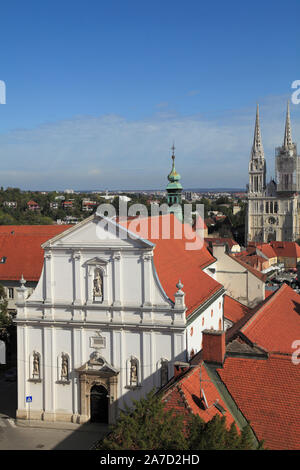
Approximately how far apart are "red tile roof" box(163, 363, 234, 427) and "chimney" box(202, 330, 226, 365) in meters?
0.68

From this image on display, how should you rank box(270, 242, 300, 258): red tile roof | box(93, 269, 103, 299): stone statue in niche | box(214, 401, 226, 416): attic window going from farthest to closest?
box(270, 242, 300, 258): red tile roof < box(93, 269, 103, 299): stone statue in niche < box(214, 401, 226, 416): attic window

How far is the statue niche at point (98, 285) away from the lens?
85.5 ft

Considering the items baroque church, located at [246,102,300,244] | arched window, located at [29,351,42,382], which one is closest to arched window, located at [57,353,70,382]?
arched window, located at [29,351,42,382]

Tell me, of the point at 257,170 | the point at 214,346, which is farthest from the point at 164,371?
the point at 257,170

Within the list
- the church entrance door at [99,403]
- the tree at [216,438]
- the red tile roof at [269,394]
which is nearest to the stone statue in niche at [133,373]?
the church entrance door at [99,403]

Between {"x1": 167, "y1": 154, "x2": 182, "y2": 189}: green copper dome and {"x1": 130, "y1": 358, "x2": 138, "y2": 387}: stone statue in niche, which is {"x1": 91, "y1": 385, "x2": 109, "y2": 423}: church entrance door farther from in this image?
{"x1": 167, "y1": 154, "x2": 182, "y2": 189}: green copper dome

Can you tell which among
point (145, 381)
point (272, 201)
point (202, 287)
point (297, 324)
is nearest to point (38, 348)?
point (145, 381)

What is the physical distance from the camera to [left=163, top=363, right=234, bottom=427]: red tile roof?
58.0 ft

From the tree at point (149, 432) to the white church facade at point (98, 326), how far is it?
9587mm

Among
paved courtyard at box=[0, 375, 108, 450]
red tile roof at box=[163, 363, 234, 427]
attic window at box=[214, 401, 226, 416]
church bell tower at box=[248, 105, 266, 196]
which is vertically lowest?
paved courtyard at box=[0, 375, 108, 450]

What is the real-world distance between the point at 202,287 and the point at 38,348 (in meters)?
10.1

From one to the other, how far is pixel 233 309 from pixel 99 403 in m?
13.6

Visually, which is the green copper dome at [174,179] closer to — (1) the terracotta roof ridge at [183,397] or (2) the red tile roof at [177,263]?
(2) the red tile roof at [177,263]

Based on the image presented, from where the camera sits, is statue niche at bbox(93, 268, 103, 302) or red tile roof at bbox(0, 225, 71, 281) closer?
statue niche at bbox(93, 268, 103, 302)
